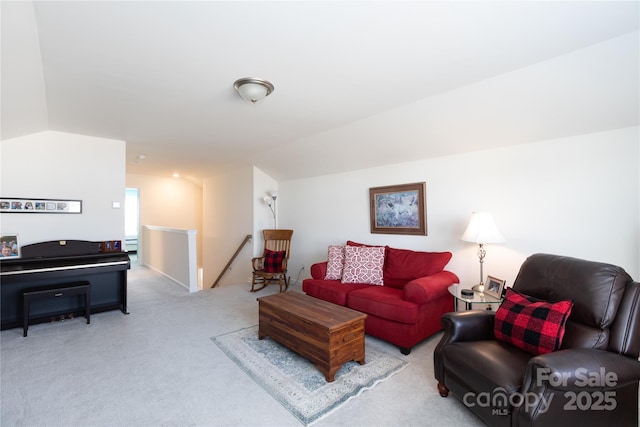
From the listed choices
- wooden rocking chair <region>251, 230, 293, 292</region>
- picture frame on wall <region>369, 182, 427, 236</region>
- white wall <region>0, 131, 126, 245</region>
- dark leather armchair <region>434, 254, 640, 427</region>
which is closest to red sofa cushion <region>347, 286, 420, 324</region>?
dark leather armchair <region>434, 254, 640, 427</region>

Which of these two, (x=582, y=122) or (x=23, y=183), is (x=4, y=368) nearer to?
(x=23, y=183)

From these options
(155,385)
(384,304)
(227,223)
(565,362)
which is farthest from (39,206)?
(565,362)

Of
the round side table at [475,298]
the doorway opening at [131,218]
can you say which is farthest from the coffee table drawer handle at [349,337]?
the doorway opening at [131,218]

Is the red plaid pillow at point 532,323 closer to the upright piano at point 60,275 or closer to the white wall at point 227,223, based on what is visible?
the upright piano at point 60,275

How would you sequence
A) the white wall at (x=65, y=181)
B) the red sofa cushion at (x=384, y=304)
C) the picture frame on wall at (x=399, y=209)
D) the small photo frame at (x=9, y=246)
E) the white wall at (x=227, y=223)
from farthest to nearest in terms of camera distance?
the white wall at (x=227, y=223)
the picture frame on wall at (x=399, y=209)
the white wall at (x=65, y=181)
the small photo frame at (x=9, y=246)
the red sofa cushion at (x=384, y=304)

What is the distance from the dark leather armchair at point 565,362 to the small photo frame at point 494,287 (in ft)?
1.39

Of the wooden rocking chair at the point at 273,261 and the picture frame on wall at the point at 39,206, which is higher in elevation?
the picture frame on wall at the point at 39,206

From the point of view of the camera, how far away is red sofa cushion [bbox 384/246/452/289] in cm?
319

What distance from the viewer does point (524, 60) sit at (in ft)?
6.89

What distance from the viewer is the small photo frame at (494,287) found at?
2.51 m

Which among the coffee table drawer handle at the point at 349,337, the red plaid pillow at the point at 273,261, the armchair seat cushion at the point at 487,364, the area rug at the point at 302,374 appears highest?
the red plaid pillow at the point at 273,261

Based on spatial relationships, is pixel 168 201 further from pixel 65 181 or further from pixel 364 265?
pixel 364 265

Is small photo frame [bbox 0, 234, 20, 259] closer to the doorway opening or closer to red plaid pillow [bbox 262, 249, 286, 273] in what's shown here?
red plaid pillow [bbox 262, 249, 286, 273]

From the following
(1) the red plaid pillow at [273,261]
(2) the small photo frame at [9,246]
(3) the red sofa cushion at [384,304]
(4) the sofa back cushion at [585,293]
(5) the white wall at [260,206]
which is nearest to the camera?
(4) the sofa back cushion at [585,293]
